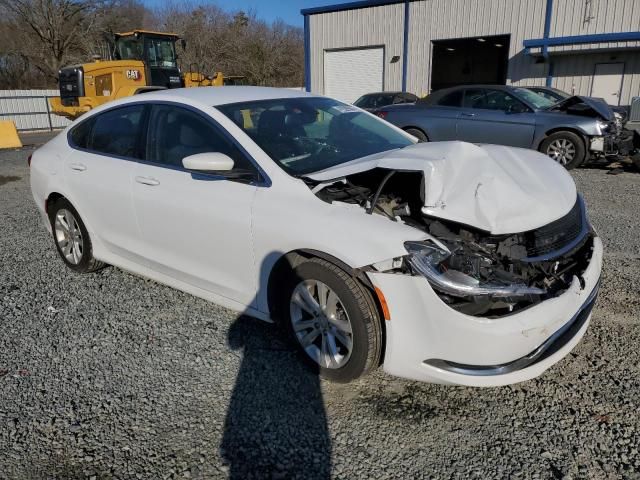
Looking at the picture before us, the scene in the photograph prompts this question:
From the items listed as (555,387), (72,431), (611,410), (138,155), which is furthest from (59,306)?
(611,410)

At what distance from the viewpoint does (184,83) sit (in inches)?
749

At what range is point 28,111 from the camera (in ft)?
83.4

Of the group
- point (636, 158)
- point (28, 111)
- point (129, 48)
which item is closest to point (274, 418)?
point (636, 158)

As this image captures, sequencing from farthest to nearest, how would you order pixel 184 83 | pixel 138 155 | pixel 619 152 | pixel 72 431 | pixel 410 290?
pixel 184 83
pixel 619 152
pixel 138 155
pixel 72 431
pixel 410 290

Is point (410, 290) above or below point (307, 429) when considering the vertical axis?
above

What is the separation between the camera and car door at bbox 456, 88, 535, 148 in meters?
9.80

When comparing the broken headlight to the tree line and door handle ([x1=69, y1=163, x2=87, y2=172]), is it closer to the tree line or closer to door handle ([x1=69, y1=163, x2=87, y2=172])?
door handle ([x1=69, y1=163, x2=87, y2=172])

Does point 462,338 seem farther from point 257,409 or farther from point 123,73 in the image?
point 123,73

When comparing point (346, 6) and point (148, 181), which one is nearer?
point (148, 181)

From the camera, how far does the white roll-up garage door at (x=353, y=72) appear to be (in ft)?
76.3

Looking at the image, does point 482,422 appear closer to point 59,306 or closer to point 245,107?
point 245,107

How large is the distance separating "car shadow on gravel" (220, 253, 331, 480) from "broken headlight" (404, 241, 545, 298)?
3.12ft

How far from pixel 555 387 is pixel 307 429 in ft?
4.62

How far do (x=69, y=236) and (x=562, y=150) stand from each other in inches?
329
